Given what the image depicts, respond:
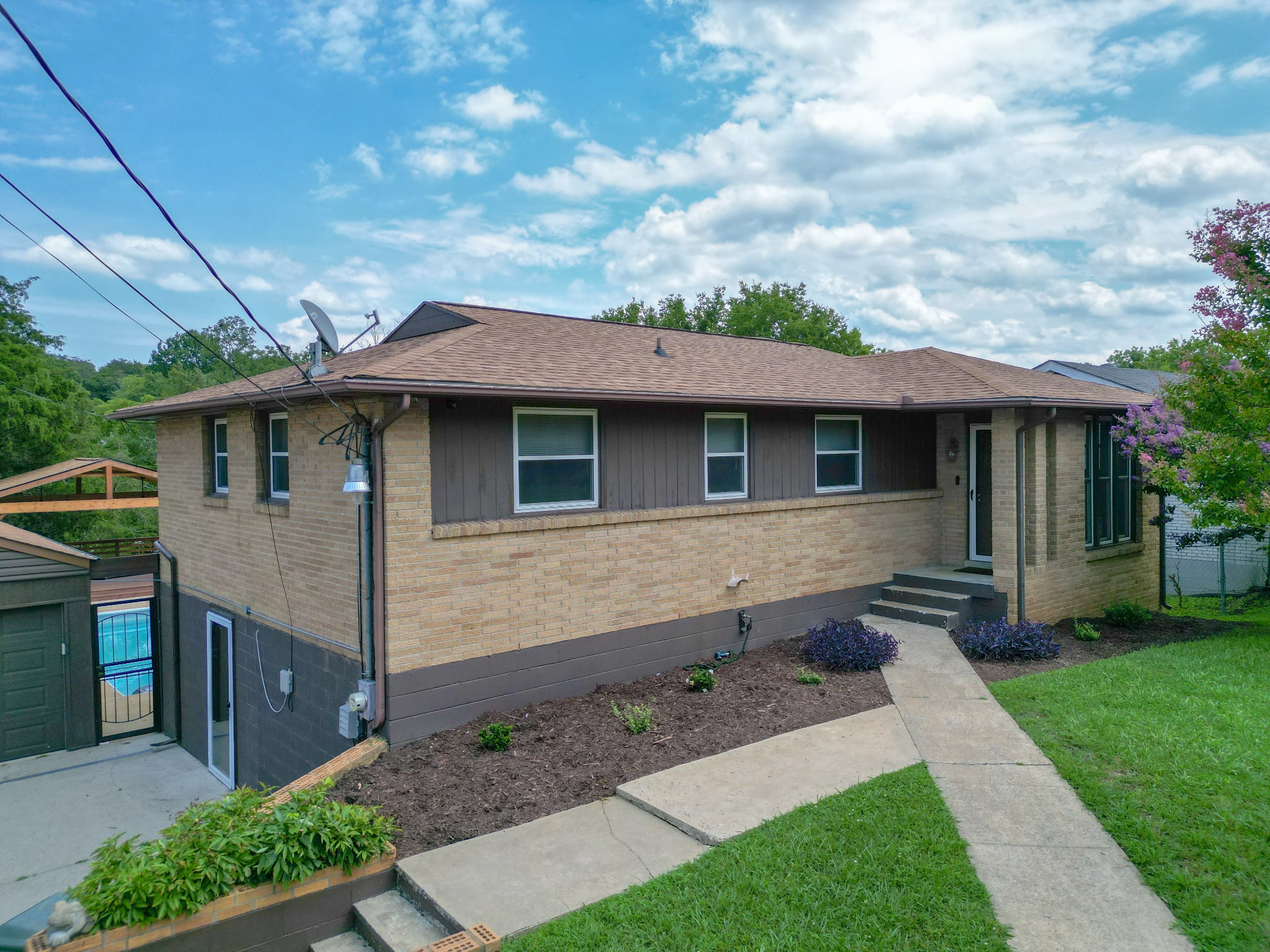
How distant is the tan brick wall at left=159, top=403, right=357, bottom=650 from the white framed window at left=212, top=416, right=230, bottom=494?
0.59ft

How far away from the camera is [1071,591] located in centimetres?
1144

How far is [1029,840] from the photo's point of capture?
485cm

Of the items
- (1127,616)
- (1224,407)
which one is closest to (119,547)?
(1127,616)

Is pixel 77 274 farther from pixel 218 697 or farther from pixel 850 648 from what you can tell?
pixel 850 648

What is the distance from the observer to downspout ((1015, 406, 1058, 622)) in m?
10.4

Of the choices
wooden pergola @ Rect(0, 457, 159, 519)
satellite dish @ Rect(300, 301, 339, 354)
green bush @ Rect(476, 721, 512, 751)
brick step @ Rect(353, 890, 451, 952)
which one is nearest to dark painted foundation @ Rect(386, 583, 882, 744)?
green bush @ Rect(476, 721, 512, 751)

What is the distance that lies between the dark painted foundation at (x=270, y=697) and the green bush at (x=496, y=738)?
140cm

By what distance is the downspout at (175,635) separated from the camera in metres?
12.0

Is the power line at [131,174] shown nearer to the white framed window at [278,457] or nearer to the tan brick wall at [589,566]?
the tan brick wall at [589,566]

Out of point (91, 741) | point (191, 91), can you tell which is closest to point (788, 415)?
point (191, 91)

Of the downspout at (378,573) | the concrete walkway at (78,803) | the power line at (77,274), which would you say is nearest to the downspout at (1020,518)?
the downspout at (378,573)

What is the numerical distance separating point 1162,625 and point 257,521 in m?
12.9

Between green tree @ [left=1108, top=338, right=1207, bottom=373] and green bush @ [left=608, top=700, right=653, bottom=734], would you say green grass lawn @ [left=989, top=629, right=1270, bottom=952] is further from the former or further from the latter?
green tree @ [left=1108, top=338, right=1207, bottom=373]

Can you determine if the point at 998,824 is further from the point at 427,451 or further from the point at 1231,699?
the point at 427,451
